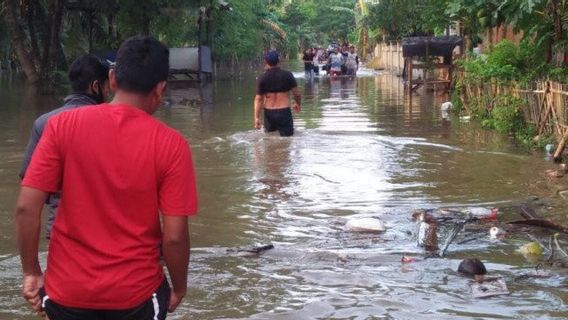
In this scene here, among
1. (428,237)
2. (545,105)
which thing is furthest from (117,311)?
(545,105)

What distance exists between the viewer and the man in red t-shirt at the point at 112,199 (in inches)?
108

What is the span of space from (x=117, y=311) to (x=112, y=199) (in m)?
0.39

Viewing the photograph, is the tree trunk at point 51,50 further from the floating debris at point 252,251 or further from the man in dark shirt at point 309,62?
the floating debris at point 252,251

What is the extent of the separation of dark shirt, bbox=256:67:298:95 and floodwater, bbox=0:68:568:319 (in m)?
0.97

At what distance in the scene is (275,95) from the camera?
11.5 m

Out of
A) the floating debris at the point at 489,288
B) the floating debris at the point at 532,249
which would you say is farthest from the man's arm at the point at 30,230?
the floating debris at the point at 532,249

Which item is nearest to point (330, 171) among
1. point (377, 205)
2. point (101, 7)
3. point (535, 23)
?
point (377, 205)

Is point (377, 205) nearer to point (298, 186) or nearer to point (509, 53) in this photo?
point (298, 186)

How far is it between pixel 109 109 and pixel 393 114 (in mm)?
15420

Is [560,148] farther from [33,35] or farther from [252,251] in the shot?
[33,35]

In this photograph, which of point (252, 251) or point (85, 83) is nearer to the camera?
point (85, 83)

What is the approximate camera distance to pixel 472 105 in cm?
1622

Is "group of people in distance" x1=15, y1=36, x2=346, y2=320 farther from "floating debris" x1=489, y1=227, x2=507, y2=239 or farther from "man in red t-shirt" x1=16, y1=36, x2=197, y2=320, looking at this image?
"floating debris" x1=489, y1=227, x2=507, y2=239

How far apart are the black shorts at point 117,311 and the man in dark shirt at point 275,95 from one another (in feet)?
27.0
